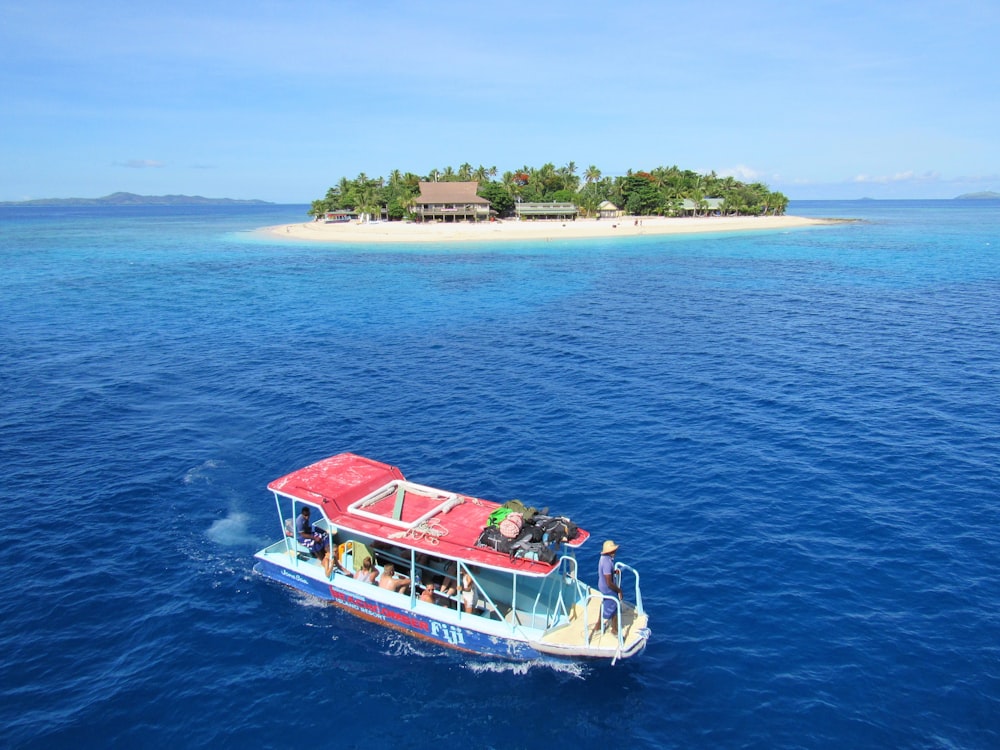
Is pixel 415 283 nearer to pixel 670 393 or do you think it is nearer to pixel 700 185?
pixel 670 393

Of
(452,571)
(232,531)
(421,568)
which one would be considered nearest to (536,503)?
(452,571)

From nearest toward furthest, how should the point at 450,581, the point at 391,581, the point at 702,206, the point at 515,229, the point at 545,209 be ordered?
1. the point at 450,581
2. the point at 391,581
3. the point at 515,229
4. the point at 545,209
5. the point at 702,206

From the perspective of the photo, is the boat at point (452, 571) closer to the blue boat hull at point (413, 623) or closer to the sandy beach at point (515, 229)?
the blue boat hull at point (413, 623)

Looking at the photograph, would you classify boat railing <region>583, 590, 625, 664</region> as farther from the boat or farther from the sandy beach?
the sandy beach

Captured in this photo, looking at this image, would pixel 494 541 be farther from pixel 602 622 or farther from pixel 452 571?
pixel 602 622

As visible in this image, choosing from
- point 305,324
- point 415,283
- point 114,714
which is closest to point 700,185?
point 415,283

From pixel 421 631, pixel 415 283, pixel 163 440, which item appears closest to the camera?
pixel 421 631

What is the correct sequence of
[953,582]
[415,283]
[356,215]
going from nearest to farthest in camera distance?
[953,582], [415,283], [356,215]
